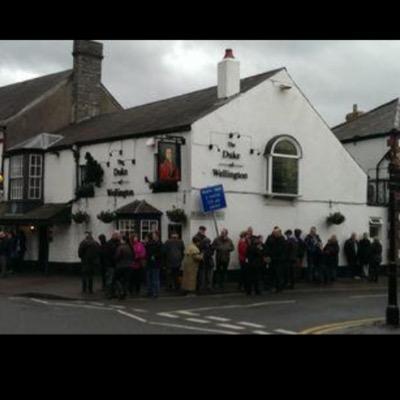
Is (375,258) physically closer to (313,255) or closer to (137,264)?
(313,255)

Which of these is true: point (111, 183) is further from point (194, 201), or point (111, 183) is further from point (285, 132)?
point (285, 132)

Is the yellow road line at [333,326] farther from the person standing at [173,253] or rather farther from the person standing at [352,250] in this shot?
the person standing at [352,250]

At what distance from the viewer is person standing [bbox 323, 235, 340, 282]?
2208cm

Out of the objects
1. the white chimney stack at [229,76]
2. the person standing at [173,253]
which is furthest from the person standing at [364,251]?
the person standing at [173,253]

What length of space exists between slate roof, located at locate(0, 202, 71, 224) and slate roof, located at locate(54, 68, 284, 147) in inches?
103

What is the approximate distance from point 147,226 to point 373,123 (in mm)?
15005

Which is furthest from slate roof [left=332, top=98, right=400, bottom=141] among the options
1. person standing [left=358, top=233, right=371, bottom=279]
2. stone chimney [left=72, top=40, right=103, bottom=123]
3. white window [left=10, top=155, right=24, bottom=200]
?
white window [left=10, top=155, right=24, bottom=200]

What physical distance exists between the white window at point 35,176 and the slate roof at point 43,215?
78 cm

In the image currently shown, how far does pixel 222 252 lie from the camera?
20109 millimetres

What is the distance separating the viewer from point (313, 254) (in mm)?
22438

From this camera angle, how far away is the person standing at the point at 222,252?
65.9 ft
